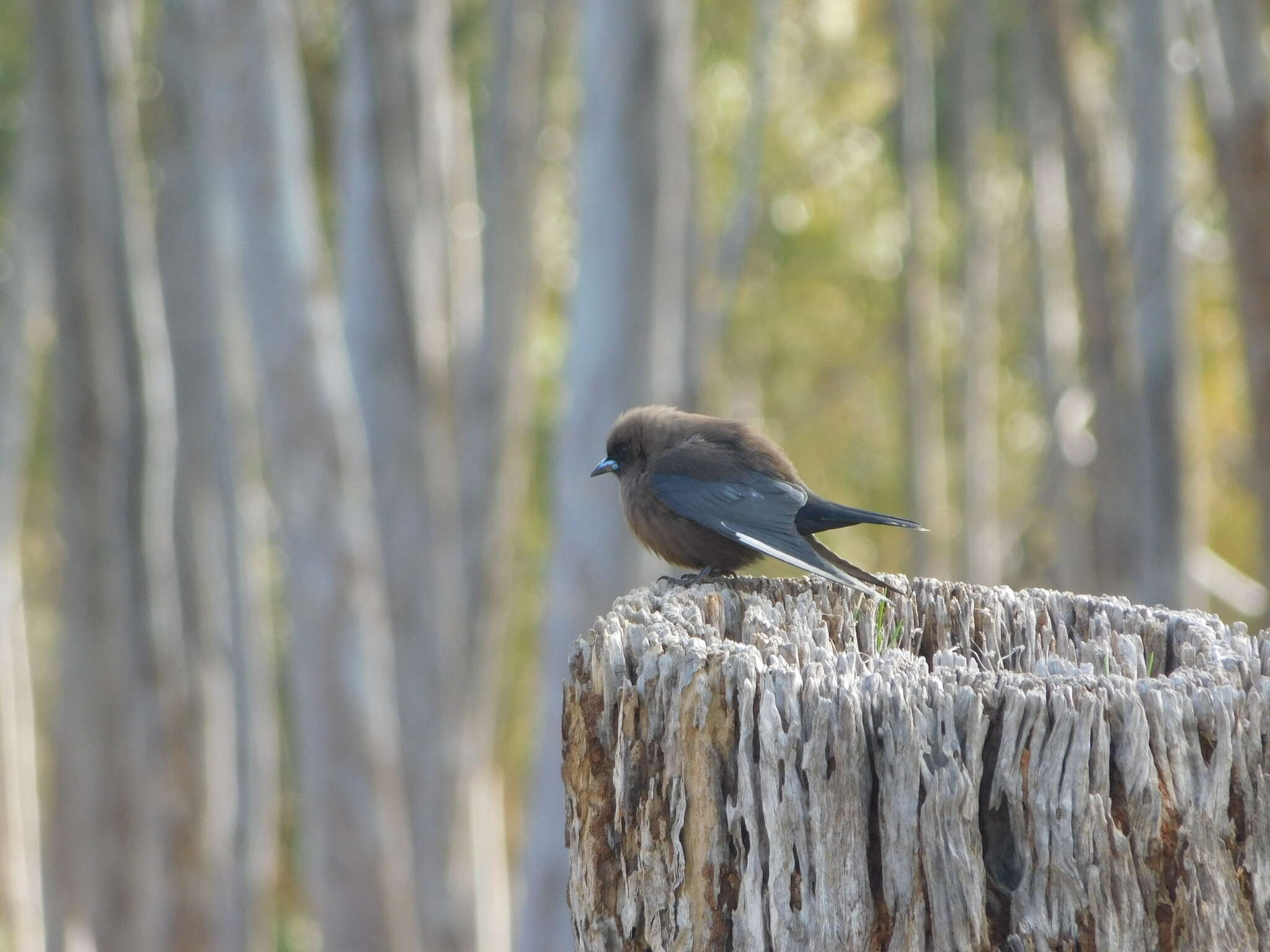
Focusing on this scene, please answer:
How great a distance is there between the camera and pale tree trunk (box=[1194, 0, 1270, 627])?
316 inches

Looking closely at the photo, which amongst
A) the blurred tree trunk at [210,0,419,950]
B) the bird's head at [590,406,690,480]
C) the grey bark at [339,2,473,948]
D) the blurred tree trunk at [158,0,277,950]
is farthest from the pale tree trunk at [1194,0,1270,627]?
the blurred tree trunk at [158,0,277,950]

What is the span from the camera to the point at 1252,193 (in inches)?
316

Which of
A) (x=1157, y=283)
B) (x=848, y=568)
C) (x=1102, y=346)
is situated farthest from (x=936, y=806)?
(x=1102, y=346)

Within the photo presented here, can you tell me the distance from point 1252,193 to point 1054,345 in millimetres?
7986

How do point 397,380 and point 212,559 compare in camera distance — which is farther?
point 212,559

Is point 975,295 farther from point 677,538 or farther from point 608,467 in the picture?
point 677,538

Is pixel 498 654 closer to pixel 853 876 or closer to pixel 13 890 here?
pixel 13 890

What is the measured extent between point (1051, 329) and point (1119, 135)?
14.3 feet

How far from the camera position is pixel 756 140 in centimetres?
1223

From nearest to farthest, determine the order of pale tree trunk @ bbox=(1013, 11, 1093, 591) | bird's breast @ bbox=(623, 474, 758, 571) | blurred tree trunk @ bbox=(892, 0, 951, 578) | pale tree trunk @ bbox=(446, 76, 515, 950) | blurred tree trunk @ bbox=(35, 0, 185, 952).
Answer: bird's breast @ bbox=(623, 474, 758, 571), pale tree trunk @ bbox=(446, 76, 515, 950), blurred tree trunk @ bbox=(35, 0, 185, 952), pale tree trunk @ bbox=(1013, 11, 1093, 591), blurred tree trunk @ bbox=(892, 0, 951, 578)

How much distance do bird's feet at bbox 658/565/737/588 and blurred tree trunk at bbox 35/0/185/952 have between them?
5798 millimetres

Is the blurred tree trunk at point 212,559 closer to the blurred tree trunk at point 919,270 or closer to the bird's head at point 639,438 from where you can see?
the bird's head at point 639,438

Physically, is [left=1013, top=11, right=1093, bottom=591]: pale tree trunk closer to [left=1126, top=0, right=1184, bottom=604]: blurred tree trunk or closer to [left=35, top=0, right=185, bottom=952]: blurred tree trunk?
[left=1126, top=0, right=1184, bottom=604]: blurred tree trunk

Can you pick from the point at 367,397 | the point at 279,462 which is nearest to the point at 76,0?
the point at 367,397
